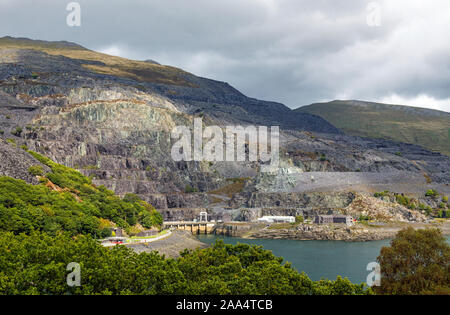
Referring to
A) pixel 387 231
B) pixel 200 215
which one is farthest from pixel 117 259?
pixel 200 215

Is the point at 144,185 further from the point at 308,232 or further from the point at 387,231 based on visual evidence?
the point at 387,231

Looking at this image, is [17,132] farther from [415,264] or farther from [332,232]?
[415,264]

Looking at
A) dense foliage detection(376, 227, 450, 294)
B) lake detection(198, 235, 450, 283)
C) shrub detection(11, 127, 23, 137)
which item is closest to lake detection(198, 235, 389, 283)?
Result: lake detection(198, 235, 450, 283)

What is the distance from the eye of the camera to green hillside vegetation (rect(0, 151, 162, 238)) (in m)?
73.7

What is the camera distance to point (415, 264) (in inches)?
1791

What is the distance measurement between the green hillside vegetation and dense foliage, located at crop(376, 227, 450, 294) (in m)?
53.8

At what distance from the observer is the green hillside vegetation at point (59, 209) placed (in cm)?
7369

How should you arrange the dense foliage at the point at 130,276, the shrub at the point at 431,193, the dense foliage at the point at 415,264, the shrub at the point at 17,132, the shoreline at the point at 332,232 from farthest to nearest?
the shrub at the point at 17,132, the shrub at the point at 431,193, the shoreline at the point at 332,232, the dense foliage at the point at 415,264, the dense foliage at the point at 130,276

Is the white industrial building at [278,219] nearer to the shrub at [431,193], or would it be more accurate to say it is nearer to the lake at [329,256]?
the lake at [329,256]

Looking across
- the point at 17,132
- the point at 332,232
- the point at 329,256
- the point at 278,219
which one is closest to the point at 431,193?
the point at 278,219

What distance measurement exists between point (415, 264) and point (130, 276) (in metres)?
29.1

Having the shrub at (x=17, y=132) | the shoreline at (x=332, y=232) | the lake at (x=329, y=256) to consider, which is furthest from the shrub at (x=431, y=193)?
the shrub at (x=17, y=132)

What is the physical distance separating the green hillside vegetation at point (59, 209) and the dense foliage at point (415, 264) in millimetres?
53832

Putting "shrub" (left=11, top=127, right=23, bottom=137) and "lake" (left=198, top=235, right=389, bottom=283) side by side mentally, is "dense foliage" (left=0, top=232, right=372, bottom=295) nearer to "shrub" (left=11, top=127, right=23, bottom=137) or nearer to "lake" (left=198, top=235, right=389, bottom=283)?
"lake" (left=198, top=235, right=389, bottom=283)
